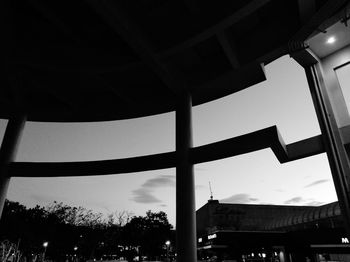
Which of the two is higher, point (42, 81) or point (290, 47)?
point (42, 81)

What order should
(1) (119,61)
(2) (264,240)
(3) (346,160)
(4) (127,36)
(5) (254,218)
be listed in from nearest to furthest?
(3) (346,160) → (4) (127,36) → (1) (119,61) → (2) (264,240) → (5) (254,218)

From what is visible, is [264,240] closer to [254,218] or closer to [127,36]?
[127,36]

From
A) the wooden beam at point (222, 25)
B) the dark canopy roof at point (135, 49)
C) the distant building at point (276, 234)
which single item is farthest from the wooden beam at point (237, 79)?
the distant building at point (276, 234)

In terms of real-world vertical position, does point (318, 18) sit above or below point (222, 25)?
below

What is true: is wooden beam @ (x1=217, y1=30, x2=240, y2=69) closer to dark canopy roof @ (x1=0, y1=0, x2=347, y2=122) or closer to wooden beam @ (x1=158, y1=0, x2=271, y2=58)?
dark canopy roof @ (x1=0, y1=0, x2=347, y2=122)

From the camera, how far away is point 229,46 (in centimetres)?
1030

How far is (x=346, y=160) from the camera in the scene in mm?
8039

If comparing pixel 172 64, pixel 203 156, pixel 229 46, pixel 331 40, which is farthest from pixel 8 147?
pixel 331 40

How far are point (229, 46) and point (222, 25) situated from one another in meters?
1.41

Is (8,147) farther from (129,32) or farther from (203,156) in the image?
(203,156)

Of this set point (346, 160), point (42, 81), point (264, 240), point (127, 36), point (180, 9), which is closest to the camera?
point (346, 160)

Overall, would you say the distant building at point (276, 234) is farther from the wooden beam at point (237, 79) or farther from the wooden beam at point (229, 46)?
the wooden beam at point (229, 46)

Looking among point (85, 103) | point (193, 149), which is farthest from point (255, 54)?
point (85, 103)

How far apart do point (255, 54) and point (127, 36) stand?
5306 millimetres
